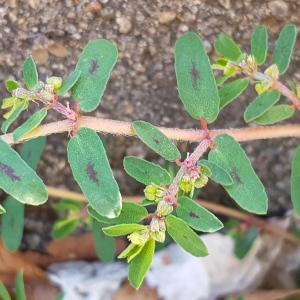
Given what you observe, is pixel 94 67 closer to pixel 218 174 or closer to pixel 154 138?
pixel 154 138

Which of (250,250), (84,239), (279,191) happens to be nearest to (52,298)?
(84,239)

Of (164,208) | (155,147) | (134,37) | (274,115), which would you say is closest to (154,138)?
(155,147)

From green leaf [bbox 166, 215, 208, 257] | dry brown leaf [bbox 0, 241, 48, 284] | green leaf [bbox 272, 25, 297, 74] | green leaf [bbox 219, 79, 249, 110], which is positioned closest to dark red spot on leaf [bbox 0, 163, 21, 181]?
green leaf [bbox 166, 215, 208, 257]

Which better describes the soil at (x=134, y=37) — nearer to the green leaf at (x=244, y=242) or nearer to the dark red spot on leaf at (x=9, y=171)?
the green leaf at (x=244, y=242)

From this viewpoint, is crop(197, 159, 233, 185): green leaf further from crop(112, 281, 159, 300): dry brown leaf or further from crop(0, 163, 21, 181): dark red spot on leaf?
crop(112, 281, 159, 300): dry brown leaf

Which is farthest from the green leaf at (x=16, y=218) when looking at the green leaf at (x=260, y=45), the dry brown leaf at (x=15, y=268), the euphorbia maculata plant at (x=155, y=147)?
the green leaf at (x=260, y=45)

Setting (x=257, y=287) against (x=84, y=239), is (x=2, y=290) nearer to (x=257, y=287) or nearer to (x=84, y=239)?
(x=84, y=239)

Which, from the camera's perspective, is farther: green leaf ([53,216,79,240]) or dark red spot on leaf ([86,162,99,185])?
green leaf ([53,216,79,240])
